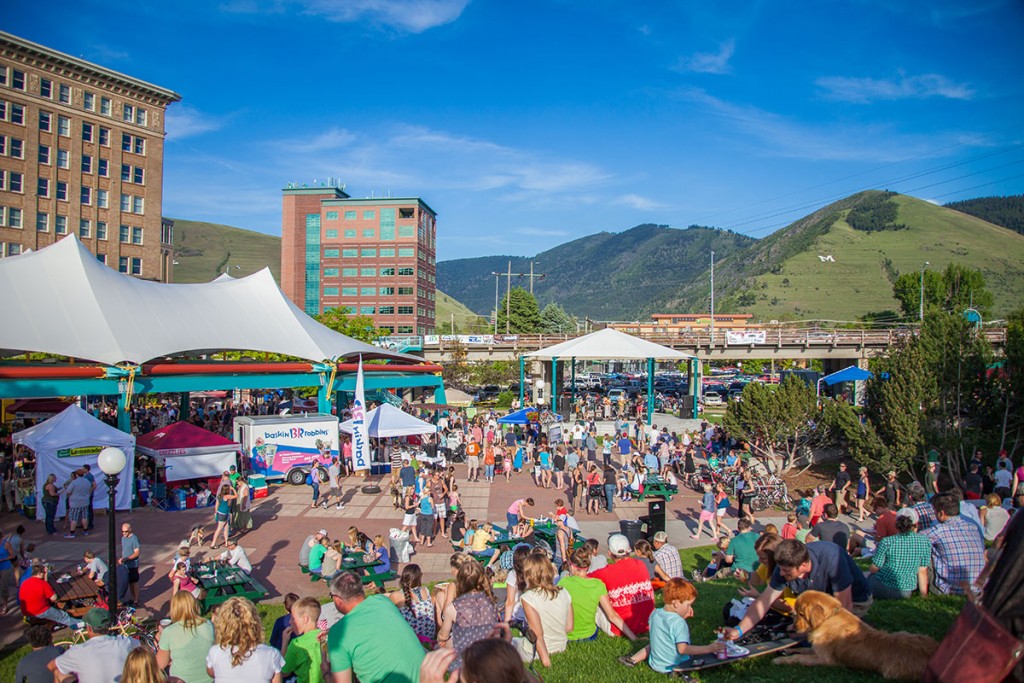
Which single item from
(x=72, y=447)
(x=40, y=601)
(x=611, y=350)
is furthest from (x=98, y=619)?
(x=611, y=350)

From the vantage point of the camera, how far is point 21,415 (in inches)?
1038

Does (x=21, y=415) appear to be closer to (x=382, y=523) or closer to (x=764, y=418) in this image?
(x=382, y=523)

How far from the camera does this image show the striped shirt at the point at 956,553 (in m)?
7.32

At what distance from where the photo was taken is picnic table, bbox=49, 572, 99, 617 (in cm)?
944

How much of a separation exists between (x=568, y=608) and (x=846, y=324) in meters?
96.7

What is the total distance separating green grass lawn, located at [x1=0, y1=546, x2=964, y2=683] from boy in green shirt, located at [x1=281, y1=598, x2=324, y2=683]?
1889 millimetres

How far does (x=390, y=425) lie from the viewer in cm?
2167

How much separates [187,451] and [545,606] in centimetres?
1442

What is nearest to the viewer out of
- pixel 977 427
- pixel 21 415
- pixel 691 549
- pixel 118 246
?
pixel 691 549

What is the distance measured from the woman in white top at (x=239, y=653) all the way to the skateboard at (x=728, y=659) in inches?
122

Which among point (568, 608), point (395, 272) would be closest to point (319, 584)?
point (568, 608)

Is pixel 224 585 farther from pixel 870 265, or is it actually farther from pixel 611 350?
pixel 870 265

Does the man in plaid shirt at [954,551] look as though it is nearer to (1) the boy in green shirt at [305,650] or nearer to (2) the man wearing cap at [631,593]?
(2) the man wearing cap at [631,593]

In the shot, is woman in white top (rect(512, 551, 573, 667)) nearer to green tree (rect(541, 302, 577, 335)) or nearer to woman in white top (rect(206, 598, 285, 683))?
woman in white top (rect(206, 598, 285, 683))
